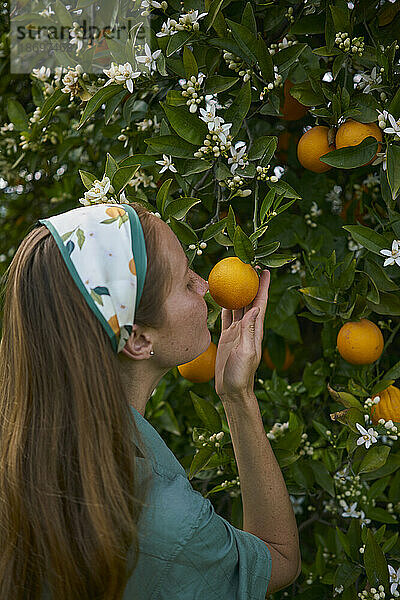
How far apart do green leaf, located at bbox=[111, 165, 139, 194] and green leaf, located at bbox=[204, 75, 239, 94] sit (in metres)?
0.20

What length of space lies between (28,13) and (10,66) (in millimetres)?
351

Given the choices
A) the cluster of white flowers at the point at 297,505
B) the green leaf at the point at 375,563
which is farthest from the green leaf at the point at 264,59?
the cluster of white flowers at the point at 297,505

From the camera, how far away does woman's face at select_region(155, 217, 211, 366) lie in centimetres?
108

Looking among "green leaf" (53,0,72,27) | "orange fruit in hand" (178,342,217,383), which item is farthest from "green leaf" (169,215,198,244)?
"green leaf" (53,0,72,27)

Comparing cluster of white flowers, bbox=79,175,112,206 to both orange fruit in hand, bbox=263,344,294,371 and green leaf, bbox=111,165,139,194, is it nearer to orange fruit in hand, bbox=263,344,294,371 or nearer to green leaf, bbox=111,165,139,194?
green leaf, bbox=111,165,139,194

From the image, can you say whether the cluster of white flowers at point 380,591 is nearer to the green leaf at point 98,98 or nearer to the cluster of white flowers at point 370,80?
the cluster of white flowers at point 370,80

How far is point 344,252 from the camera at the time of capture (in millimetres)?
1604

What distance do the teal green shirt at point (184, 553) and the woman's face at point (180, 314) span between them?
18 cm

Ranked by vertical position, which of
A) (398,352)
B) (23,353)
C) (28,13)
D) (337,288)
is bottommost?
(398,352)

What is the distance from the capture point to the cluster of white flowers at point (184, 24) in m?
1.19

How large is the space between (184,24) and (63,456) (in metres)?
0.76

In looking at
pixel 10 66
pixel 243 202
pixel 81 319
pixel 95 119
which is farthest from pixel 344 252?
pixel 10 66

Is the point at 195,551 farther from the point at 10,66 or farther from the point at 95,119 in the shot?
the point at 10,66

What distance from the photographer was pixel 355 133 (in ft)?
3.89
